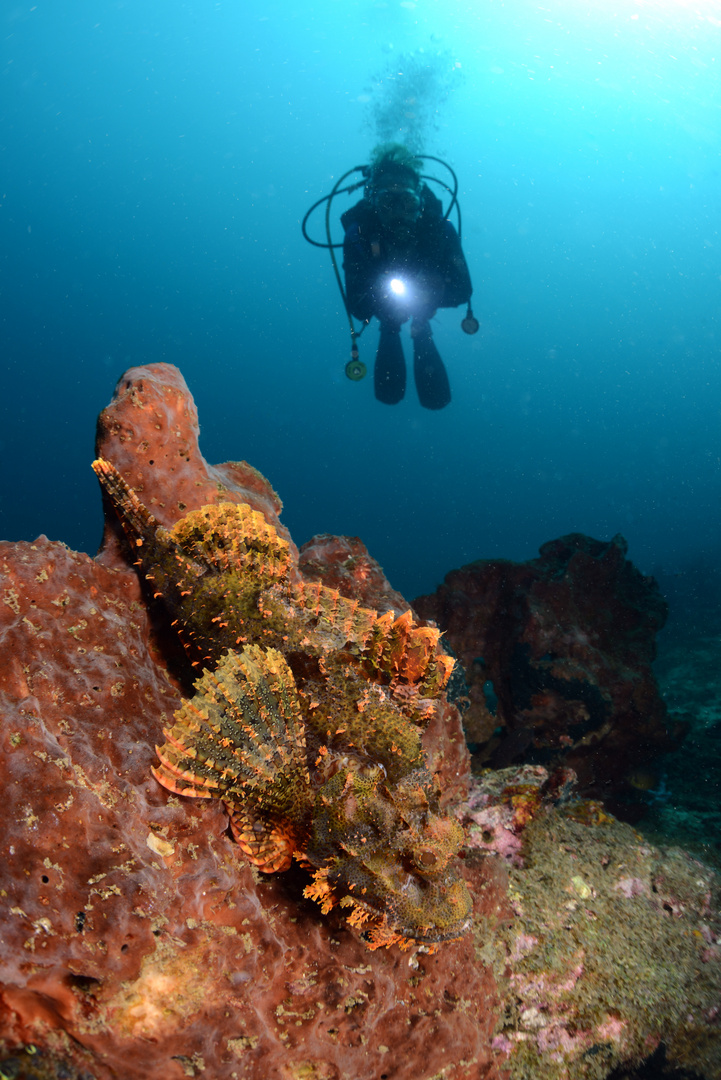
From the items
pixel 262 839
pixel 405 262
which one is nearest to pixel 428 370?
pixel 405 262

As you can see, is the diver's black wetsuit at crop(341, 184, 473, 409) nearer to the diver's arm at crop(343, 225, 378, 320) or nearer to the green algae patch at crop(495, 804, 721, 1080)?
the diver's arm at crop(343, 225, 378, 320)

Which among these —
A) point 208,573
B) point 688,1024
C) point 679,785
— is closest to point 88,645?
point 208,573

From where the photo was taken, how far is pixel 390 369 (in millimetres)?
16734

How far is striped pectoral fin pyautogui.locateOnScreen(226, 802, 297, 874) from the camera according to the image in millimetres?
2434

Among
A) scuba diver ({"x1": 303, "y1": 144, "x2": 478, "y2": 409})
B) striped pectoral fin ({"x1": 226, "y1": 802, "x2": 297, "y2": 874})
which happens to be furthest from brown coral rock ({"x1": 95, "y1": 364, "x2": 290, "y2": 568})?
scuba diver ({"x1": 303, "y1": 144, "x2": 478, "y2": 409})

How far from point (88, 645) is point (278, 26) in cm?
7518

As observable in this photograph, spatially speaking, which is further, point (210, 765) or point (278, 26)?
point (278, 26)

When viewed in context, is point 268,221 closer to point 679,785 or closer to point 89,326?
point 89,326

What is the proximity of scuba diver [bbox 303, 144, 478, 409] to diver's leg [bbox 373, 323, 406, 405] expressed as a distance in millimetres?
33

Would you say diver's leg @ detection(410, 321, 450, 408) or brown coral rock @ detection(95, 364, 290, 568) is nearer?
brown coral rock @ detection(95, 364, 290, 568)

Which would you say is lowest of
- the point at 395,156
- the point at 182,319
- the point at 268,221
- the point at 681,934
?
the point at 681,934

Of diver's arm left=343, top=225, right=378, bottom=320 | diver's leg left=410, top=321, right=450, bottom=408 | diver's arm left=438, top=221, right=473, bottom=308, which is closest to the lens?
diver's arm left=438, top=221, right=473, bottom=308

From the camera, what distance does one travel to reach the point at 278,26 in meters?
53.7

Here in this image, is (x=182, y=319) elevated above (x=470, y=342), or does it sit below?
below
